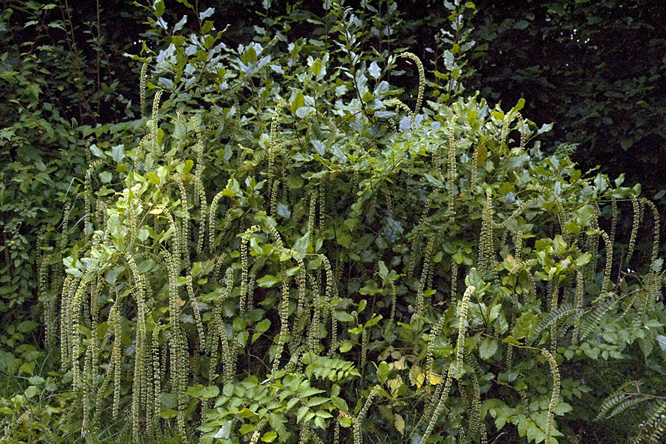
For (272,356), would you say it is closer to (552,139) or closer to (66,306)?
(66,306)

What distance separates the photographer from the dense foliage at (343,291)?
6.79ft

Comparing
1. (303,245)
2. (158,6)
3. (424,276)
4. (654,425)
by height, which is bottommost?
(654,425)

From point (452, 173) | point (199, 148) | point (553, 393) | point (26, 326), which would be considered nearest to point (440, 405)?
point (553, 393)

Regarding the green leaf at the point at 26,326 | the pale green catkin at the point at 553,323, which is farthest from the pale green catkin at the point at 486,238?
the green leaf at the point at 26,326

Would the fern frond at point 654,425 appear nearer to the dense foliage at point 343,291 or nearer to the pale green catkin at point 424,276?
the dense foliage at point 343,291

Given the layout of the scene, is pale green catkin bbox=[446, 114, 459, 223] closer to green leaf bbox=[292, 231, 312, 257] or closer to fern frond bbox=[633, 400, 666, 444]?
green leaf bbox=[292, 231, 312, 257]

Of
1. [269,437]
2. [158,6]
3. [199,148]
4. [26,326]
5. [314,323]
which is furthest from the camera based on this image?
[26,326]

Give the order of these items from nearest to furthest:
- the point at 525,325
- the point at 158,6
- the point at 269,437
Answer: the point at 269,437 < the point at 525,325 < the point at 158,6

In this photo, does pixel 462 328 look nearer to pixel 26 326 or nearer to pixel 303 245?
pixel 303 245

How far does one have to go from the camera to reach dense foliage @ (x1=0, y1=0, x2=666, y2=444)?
6.79 feet

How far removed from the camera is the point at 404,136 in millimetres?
2180

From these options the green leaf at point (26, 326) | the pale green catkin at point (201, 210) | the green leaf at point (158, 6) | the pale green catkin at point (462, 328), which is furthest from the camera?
the green leaf at point (26, 326)

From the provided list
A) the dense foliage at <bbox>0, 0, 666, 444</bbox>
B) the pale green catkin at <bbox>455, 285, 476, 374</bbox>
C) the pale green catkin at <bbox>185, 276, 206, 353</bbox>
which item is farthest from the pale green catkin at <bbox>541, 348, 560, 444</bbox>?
the pale green catkin at <bbox>185, 276, 206, 353</bbox>

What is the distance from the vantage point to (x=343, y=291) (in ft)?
7.83
